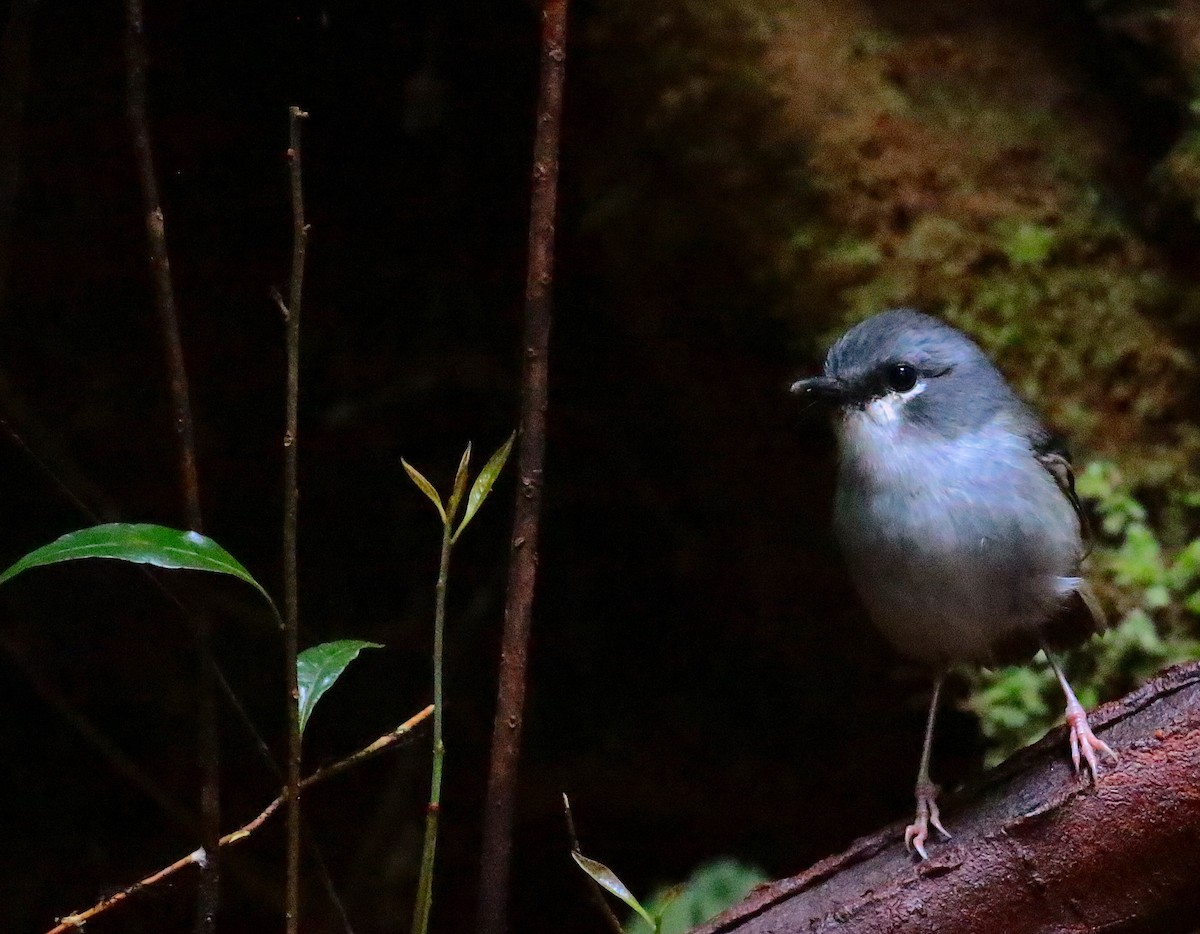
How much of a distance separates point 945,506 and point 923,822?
65 centimetres

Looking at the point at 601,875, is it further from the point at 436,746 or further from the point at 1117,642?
the point at 1117,642

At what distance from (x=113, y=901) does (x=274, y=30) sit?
2601 millimetres

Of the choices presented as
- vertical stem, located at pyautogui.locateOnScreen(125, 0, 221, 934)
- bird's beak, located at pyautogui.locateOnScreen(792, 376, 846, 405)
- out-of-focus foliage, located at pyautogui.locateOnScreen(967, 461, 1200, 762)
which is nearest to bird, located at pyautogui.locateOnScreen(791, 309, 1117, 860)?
bird's beak, located at pyautogui.locateOnScreen(792, 376, 846, 405)

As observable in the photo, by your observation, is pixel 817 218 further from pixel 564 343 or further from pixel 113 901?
pixel 113 901

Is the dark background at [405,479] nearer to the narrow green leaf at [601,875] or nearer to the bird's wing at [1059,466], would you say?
the bird's wing at [1059,466]

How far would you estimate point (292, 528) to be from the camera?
1.85 m

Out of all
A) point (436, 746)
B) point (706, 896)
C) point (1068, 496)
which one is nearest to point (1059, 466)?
point (1068, 496)

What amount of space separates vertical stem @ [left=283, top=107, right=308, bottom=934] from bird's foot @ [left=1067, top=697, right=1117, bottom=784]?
1396mm

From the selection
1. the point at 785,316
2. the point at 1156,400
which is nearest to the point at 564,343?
the point at 785,316

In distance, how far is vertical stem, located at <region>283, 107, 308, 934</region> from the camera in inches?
72.4

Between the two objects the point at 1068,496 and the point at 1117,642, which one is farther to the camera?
the point at 1117,642

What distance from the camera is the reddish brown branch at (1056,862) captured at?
7.20 ft

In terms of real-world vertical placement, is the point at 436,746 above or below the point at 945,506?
below

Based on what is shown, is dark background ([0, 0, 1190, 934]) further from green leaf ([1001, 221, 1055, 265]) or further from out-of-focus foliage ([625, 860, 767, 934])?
out-of-focus foliage ([625, 860, 767, 934])
